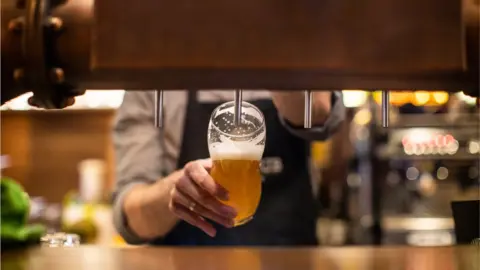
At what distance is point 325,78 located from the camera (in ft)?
1.58

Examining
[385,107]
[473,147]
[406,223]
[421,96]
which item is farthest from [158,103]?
[406,223]

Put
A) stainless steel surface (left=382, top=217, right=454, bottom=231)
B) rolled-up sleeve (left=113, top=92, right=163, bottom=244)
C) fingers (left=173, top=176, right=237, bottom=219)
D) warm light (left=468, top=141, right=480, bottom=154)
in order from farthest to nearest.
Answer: stainless steel surface (left=382, top=217, right=454, bottom=231)
warm light (left=468, top=141, right=480, bottom=154)
rolled-up sleeve (left=113, top=92, right=163, bottom=244)
fingers (left=173, top=176, right=237, bottom=219)

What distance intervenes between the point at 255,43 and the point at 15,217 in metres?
0.44

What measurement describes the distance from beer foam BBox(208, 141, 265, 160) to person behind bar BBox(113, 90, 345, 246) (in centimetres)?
2

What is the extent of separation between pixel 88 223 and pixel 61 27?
1692 mm

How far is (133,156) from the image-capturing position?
124 cm

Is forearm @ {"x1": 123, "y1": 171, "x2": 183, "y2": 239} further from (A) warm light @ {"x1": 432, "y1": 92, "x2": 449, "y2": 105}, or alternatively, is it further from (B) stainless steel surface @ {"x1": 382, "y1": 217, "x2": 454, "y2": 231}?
(B) stainless steel surface @ {"x1": 382, "y1": 217, "x2": 454, "y2": 231}

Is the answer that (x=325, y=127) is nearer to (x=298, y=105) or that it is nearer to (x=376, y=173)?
(x=298, y=105)

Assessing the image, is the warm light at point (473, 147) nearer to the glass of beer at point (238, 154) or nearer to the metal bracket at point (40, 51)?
the glass of beer at point (238, 154)

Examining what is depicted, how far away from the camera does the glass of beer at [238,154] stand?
690mm

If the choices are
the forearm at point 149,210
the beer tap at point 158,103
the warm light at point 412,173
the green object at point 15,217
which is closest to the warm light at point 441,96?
the beer tap at point 158,103

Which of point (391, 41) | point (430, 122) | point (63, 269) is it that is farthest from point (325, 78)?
point (430, 122)

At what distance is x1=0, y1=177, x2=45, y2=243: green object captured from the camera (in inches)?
29.2

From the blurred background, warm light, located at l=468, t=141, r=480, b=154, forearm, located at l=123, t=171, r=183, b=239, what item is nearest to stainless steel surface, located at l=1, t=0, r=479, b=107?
forearm, located at l=123, t=171, r=183, b=239
